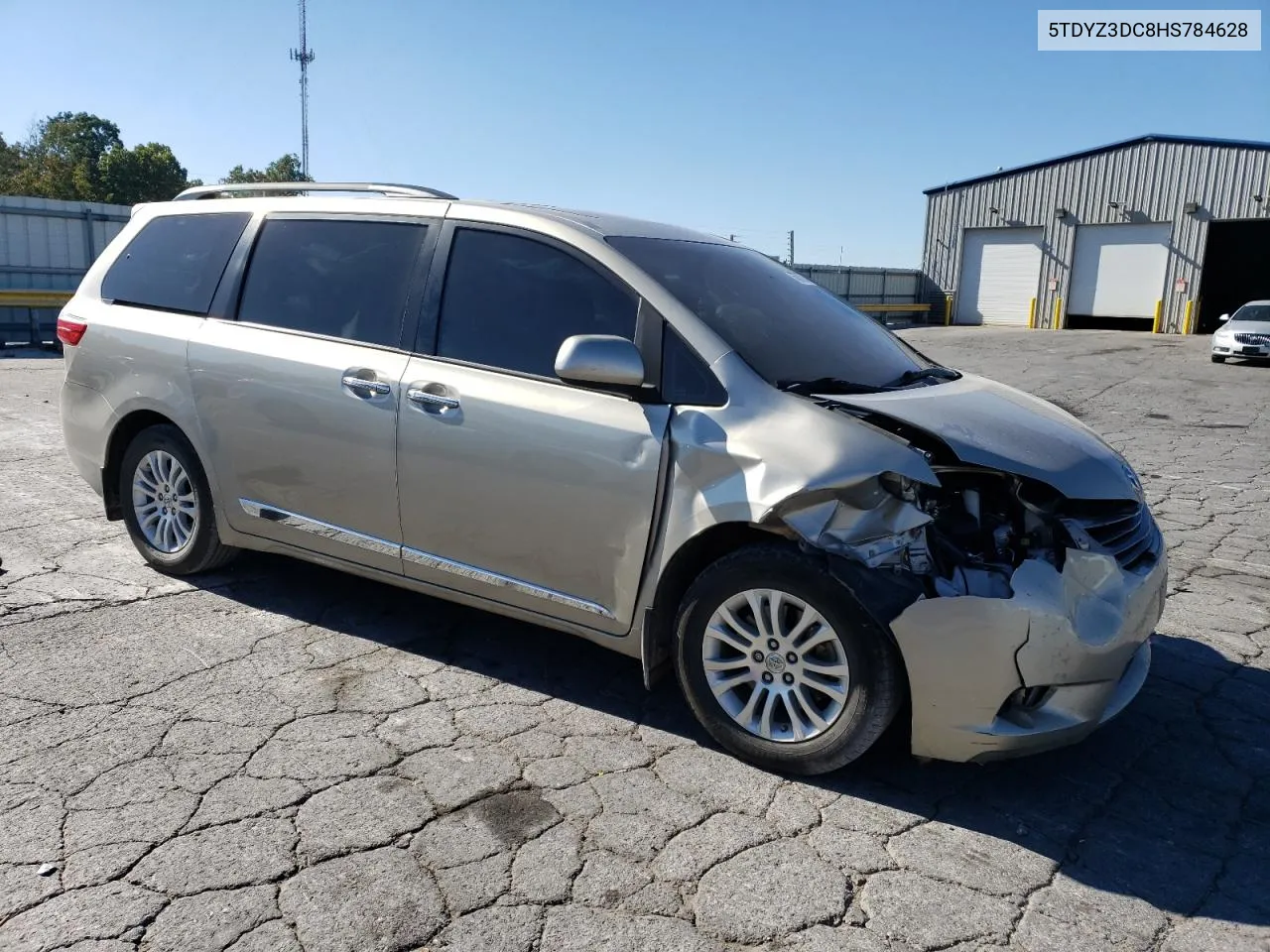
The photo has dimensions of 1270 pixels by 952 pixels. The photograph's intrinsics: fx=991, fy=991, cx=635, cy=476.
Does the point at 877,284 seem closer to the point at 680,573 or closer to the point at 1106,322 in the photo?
the point at 1106,322

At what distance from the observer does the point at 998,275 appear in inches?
1422

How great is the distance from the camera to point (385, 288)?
162 inches

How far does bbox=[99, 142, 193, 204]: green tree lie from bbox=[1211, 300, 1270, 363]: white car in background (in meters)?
61.5

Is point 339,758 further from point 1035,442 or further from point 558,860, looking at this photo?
point 1035,442

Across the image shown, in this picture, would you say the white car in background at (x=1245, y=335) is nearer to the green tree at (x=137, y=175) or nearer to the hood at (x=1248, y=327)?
the hood at (x=1248, y=327)

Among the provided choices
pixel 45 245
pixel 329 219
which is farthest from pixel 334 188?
pixel 45 245

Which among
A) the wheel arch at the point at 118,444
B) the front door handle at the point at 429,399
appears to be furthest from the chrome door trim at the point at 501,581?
the wheel arch at the point at 118,444

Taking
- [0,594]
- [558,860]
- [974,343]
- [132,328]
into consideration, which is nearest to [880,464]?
[558,860]

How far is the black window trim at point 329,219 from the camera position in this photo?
4.01 m

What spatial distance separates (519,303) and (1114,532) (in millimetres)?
2268

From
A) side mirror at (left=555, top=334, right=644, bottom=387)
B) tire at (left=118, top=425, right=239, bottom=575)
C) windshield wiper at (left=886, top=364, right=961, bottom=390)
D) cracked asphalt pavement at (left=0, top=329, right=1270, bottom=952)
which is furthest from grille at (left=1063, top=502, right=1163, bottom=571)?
tire at (left=118, top=425, right=239, bottom=575)

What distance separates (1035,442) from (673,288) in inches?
54.0

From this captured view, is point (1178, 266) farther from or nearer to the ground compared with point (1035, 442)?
farther from the ground

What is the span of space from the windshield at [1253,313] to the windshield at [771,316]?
67.5 feet
